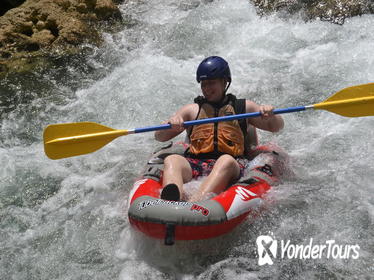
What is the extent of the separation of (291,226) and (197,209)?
890 millimetres

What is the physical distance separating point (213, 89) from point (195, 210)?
127 centimetres

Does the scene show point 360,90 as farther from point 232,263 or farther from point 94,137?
point 94,137

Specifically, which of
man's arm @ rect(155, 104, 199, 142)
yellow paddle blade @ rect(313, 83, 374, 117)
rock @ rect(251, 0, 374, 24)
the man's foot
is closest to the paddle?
yellow paddle blade @ rect(313, 83, 374, 117)

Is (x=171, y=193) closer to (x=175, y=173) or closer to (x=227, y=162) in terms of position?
(x=175, y=173)

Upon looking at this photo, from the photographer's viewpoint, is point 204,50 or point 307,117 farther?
point 204,50

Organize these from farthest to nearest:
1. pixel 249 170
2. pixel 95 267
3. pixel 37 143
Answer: pixel 37 143, pixel 249 170, pixel 95 267

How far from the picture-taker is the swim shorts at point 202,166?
3.71 meters

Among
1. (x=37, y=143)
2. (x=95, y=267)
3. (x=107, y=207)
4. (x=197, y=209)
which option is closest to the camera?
(x=197, y=209)

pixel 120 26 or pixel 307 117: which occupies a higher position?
pixel 120 26

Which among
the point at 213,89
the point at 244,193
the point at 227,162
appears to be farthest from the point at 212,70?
the point at 244,193

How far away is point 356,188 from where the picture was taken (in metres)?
3.85

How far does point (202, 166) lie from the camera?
12.3 feet

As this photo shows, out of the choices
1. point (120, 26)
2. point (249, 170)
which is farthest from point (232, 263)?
point (120, 26)

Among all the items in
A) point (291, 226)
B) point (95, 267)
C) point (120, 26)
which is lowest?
point (95, 267)
